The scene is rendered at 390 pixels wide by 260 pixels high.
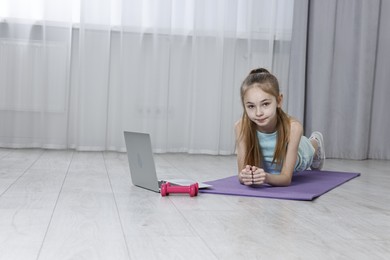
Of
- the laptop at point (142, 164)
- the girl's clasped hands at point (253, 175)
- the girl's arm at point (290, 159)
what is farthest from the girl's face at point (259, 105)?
the laptop at point (142, 164)

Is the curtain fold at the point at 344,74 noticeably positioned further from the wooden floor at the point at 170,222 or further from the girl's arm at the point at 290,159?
the girl's arm at the point at 290,159

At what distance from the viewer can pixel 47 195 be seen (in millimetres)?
1894

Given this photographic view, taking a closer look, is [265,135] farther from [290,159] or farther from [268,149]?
[290,159]

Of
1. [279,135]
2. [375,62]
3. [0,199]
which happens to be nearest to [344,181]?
[279,135]

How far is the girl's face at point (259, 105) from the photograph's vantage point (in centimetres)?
225

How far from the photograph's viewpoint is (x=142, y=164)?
213 cm

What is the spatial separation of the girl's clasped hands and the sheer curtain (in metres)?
1.72

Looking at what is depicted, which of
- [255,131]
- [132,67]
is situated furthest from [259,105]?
[132,67]

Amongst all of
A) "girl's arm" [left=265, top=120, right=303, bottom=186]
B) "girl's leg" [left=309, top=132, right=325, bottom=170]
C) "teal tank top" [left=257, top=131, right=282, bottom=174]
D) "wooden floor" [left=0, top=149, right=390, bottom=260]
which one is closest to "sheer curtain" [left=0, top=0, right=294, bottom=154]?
"girl's leg" [left=309, top=132, right=325, bottom=170]

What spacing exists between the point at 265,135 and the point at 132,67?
159cm

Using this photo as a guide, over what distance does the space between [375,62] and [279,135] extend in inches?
82.0

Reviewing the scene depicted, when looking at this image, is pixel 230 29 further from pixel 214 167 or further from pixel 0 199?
pixel 0 199

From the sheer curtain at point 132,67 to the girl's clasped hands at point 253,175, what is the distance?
5.63 feet

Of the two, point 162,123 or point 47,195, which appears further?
point 162,123
